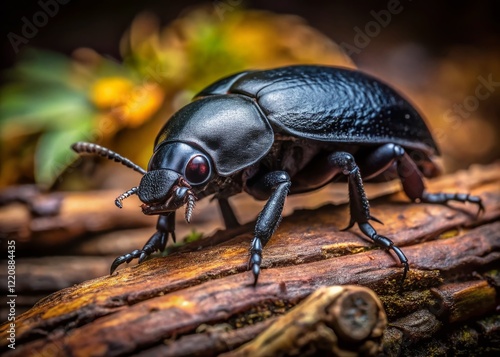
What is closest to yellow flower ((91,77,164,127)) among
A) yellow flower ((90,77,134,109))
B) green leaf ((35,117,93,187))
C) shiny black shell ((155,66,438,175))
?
yellow flower ((90,77,134,109))

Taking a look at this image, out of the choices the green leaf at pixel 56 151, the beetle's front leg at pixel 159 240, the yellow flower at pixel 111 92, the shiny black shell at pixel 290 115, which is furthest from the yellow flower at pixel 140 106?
the beetle's front leg at pixel 159 240

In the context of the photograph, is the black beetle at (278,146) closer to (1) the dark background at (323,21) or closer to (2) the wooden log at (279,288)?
(2) the wooden log at (279,288)

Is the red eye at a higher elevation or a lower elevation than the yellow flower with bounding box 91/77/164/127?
lower

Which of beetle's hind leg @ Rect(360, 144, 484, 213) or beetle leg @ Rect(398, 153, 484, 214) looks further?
beetle leg @ Rect(398, 153, 484, 214)

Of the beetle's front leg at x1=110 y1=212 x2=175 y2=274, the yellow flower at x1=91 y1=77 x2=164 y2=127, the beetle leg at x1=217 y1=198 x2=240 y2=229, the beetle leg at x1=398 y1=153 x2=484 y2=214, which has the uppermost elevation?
the yellow flower at x1=91 y1=77 x2=164 y2=127

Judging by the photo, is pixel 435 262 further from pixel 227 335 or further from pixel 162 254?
pixel 162 254

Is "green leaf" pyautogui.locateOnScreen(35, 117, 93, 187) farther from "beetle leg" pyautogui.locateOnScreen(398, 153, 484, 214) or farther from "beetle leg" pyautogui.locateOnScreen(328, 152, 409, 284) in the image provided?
"beetle leg" pyautogui.locateOnScreen(398, 153, 484, 214)
